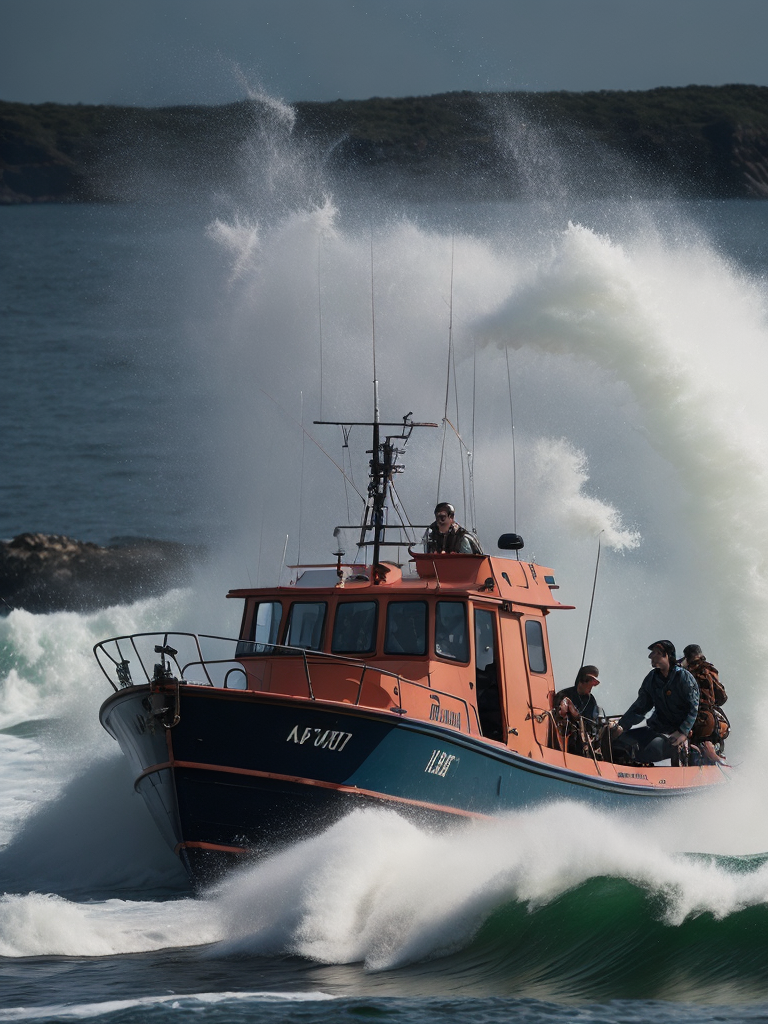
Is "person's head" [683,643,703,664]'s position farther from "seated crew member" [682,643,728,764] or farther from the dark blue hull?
the dark blue hull

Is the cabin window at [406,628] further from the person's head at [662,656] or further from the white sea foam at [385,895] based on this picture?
the person's head at [662,656]

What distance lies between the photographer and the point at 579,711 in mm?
14305

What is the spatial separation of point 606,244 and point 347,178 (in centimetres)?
2386

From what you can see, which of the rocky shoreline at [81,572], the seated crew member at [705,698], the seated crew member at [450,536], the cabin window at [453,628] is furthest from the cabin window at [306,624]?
the rocky shoreline at [81,572]

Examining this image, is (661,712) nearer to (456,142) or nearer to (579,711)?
(579,711)

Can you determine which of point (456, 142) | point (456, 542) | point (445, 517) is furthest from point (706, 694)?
point (456, 142)

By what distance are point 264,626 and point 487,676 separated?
229 cm

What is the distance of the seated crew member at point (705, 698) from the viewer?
15.3 m

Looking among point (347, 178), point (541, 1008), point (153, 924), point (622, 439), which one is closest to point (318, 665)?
point (153, 924)

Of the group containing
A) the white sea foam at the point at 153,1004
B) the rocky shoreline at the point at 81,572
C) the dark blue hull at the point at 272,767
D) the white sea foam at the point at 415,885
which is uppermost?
the rocky shoreline at the point at 81,572

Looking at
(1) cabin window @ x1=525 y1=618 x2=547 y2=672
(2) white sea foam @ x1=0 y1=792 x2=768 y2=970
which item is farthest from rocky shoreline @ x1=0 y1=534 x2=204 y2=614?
(2) white sea foam @ x1=0 y1=792 x2=768 y2=970

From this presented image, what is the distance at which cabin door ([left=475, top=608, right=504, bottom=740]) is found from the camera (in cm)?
1308

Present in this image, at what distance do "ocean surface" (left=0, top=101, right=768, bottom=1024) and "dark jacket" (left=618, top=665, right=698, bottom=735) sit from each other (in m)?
1.15

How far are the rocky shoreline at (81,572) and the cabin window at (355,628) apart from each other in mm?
22419
